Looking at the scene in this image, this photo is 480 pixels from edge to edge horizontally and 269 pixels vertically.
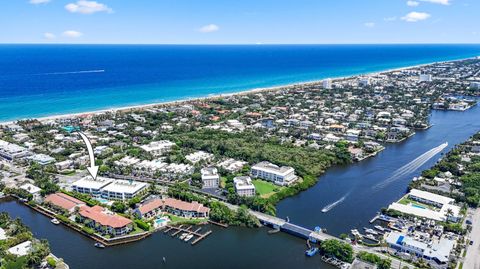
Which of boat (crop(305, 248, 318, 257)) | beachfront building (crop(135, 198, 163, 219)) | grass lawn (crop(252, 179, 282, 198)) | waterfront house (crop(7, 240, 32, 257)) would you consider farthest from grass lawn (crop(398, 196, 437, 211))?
waterfront house (crop(7, 240, 32, 257))

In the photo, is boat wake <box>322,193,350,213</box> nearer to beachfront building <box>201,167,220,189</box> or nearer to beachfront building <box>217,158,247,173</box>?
beachfront building <box>201,167,220,189</box>

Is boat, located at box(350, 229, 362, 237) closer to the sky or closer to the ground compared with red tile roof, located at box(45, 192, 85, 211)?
closer to the ground

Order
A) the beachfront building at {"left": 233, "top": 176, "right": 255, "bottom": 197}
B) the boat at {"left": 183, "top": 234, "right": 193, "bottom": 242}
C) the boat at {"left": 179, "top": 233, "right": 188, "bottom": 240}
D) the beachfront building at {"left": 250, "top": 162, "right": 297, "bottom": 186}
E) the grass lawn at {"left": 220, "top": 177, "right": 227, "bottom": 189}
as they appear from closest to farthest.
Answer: the boat at {"left": 183, "top": 234, "right": 193, "bottom": 242}, the boat at {"left": 179, "top": 233, "right": 188, "bottom": 240}, the beachfront building at {"left": 233, "top": 176, "right": 255, "bottom": 197}, the grass lawn at {"left": 220, "top": 177, "right": 227, "bottom": 189}, the beachfront building at {"left": 250, "top": 162, "right": 297, "bottom": 186}

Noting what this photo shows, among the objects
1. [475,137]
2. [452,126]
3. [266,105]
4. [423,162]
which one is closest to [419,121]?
[452,126]

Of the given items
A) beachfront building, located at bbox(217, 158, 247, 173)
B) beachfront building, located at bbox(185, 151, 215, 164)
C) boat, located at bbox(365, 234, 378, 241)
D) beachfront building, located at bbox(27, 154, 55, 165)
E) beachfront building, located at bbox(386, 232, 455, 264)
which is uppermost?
beachfront building, located at bbox(185, 151, 215, 164)

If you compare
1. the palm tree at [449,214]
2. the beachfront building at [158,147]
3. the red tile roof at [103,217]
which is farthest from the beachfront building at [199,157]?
the palm tree at [449,214]
